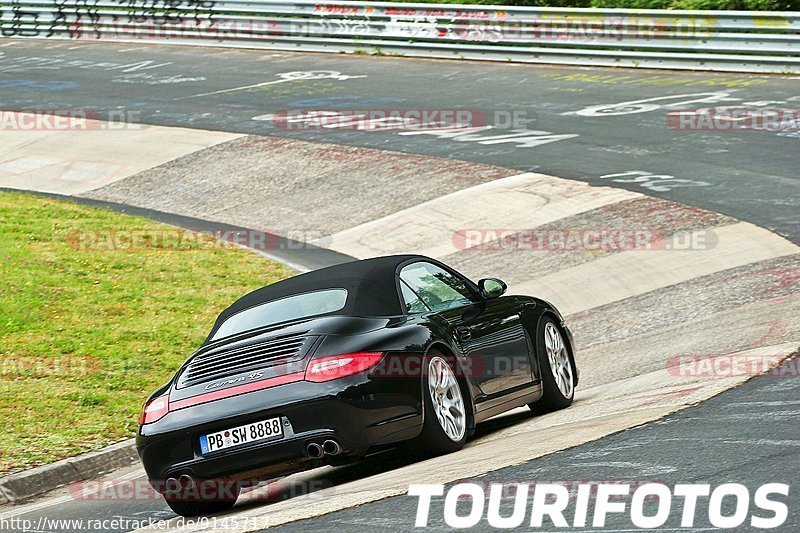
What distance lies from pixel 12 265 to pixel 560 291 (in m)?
6.29

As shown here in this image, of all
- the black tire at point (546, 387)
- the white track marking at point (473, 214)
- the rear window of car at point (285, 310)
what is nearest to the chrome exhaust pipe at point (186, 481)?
the rear window of car at point (285, 310)

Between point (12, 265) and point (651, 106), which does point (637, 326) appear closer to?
point (12, 265)

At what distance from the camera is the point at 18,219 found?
59.0 feet

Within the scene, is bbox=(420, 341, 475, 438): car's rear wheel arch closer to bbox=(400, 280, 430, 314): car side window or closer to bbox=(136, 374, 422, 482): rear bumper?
bbox=(400, 280, 430, 314): car side window

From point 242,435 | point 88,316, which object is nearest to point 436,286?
point 242,435

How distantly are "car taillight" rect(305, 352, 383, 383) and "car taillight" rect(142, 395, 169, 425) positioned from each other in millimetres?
937

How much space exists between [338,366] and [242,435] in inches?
26.1

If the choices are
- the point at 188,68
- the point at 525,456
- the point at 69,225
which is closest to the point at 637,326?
the point at 525,456

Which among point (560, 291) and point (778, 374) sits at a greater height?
point (778, 374)

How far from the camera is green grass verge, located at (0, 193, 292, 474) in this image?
405 inches

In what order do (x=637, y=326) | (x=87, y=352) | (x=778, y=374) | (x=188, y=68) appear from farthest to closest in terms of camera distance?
(x=188, y=68), (x=637, y=326), (x=87, y=352), (x=778, y=374)

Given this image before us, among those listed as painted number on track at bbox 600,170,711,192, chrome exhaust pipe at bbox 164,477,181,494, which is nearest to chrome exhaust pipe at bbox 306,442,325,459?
chrome exhaust pipe at bbox 164,477,181,494

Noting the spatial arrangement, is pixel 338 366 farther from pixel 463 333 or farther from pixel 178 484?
pixel 463 333

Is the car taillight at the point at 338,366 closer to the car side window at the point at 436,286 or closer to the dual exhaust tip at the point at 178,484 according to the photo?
the dual exhaust tip at the point at 178,484
